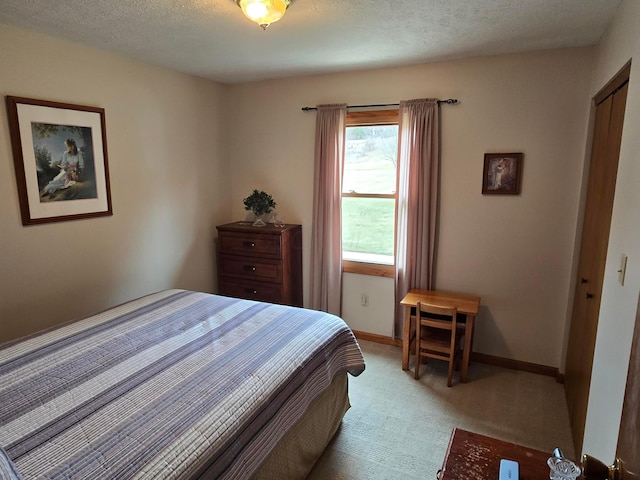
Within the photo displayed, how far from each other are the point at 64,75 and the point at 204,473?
264cm

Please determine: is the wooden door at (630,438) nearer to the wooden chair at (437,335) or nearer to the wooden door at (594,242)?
the wooden door at (594,242)

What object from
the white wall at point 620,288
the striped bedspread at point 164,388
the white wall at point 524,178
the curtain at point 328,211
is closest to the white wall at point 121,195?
the striped bedspread at point 164,388

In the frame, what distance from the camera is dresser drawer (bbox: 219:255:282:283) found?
3561 mm

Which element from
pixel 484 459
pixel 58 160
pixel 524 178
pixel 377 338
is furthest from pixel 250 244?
pixel 484 459

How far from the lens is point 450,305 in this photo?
2.90m

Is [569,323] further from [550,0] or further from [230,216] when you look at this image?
[230,216]

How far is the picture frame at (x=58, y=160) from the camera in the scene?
2.36 metres

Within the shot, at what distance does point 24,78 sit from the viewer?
2344 mm

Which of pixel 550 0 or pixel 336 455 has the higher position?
pixel 550 0

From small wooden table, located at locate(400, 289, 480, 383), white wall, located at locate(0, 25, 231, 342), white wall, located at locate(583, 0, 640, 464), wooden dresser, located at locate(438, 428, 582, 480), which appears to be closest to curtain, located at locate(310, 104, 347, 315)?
small wooden table, located at locate(400, 289, 480, 383)

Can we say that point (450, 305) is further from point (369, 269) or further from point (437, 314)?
point (369, 269)

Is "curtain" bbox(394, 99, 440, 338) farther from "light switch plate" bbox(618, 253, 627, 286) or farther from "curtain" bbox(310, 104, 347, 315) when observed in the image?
"light switch plate" bbox(618, 253, 627, 286)

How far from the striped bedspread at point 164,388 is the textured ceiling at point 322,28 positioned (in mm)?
1705

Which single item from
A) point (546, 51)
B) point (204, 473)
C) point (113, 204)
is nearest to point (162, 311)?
point (113, 204)
